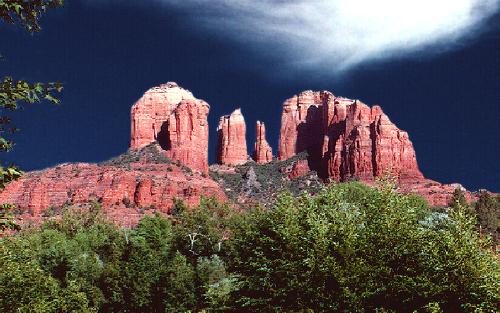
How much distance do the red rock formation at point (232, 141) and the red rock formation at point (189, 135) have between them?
1915 cm

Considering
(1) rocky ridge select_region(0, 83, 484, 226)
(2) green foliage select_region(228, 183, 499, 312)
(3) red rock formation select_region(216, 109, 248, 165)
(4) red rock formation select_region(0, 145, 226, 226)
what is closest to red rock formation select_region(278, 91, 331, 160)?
(1) rocky ridge select_region(0, 83, 484, 226)

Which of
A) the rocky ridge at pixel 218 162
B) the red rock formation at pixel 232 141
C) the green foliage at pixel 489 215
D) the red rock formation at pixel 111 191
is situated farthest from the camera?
the red rock formation at pixel 232 141

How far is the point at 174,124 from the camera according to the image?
162m

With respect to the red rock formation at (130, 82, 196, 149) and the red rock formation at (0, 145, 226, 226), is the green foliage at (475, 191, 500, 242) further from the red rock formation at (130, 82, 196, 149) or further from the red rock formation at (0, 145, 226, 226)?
the red rock formation at (130, 82, 196, 149)

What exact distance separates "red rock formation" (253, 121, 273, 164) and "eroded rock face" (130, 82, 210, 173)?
80.1 ft

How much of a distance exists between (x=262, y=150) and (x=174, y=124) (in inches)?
1577

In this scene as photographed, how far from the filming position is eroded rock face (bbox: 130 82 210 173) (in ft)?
515

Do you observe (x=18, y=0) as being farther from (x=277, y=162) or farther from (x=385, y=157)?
(x=277, y=162)

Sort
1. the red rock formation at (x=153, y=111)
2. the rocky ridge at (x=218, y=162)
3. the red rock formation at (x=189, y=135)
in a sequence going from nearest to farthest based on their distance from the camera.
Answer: the rocky ridge at (x=218, y=162) < the red rock formation at (x=189, y=135) < the red rock formation at (x=153, y=111)

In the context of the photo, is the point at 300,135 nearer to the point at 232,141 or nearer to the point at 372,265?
the point at 232,141

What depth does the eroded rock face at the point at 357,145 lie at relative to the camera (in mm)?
151500

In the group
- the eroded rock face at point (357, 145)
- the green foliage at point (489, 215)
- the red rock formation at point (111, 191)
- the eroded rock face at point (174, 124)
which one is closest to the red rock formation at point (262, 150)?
the eroded rock face at point (357, 145)

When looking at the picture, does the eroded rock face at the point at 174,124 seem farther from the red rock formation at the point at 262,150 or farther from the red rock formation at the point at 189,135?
the red rock formation at the point at 262,150

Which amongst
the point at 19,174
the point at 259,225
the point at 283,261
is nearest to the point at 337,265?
the point at 283,261
